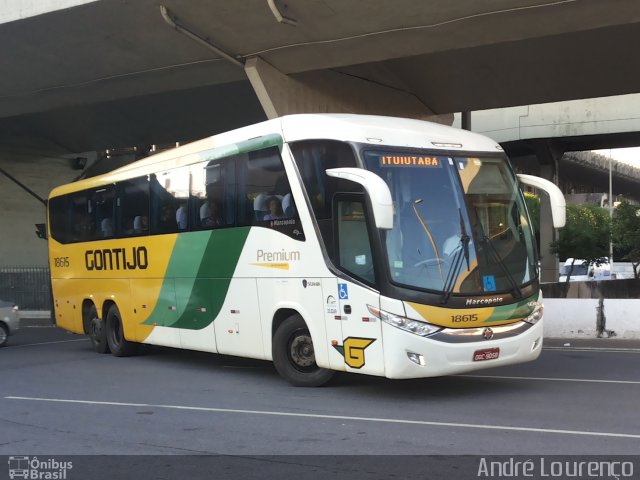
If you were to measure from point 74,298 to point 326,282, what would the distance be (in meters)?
8.88

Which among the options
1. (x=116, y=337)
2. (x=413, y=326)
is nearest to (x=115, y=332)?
(x=116, y=337)

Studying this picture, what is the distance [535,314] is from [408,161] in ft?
8.50

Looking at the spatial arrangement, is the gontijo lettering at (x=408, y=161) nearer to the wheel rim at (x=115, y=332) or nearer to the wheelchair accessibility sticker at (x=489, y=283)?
the wheelchair accessibility sticker at (x=489, y=283)

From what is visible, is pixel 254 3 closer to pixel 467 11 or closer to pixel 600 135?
pixel 467 11

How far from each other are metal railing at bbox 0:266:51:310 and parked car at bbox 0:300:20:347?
38.2ft

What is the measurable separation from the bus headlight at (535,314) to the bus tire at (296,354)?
2.80 m

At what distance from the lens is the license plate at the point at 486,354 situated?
8.38 m

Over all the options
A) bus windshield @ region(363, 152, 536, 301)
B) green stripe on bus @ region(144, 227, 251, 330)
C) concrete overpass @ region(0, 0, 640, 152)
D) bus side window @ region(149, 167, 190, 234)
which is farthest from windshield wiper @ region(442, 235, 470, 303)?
concrete overpass @ region(0, 0, 640, 152)

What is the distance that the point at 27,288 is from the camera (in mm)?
29109

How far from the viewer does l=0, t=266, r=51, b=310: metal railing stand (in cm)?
2911

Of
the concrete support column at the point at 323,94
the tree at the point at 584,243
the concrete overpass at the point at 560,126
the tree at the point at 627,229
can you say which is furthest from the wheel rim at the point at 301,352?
the concrete overpass at the point at 560,126

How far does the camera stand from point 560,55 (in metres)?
17.9

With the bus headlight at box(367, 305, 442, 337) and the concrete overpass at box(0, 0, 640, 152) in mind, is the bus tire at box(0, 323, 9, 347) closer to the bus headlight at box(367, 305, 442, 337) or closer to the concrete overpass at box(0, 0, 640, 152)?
the concrete overpass at box(0, 0, 640, 152)

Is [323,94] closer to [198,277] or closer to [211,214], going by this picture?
[211,214]
